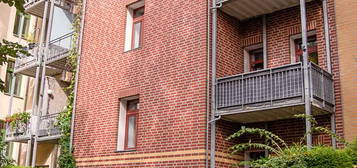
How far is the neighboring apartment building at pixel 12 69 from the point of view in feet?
80.3

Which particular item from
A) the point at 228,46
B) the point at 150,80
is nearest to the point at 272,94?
the point at 228,46

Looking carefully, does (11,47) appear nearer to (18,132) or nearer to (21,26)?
(18,132)

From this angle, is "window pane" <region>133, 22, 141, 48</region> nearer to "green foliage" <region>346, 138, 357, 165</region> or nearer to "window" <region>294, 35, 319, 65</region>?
"window" <region>294, 35, 319, 65</region>

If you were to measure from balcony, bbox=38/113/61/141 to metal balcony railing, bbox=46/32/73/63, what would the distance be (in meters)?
2.53

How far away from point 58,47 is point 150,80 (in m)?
7.00

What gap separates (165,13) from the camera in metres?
14.9

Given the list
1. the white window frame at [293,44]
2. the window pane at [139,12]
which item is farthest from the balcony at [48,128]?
the white window frame at [293,44]

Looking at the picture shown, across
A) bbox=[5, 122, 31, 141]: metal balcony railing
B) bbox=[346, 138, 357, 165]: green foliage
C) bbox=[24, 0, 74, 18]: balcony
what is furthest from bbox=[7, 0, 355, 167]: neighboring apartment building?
bbox=[24, 0, 74, 18]: balcony

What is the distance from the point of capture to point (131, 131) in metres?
15.4

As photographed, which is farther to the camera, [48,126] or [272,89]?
[48,126]

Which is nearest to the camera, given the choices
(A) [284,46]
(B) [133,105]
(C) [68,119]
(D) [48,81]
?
(A) [284,46]

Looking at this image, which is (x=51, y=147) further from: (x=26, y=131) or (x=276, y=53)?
(x=276, y=53)

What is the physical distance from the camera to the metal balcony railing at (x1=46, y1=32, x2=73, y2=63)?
1921 centimetres

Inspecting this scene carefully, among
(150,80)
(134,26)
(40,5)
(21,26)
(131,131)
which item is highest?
(21,26)
